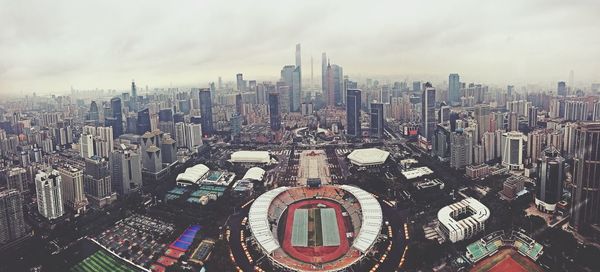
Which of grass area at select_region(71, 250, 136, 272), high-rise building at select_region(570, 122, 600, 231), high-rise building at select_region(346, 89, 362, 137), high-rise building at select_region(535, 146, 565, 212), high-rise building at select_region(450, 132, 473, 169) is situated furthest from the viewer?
high-rise building at select_region(346, 89, 362, 137)

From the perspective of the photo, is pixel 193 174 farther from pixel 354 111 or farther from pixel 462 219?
pixel 354 111

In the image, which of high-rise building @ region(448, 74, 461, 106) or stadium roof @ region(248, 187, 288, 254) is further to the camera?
high-rise building @ region(448, 74, 461, 106)

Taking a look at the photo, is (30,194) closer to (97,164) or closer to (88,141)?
(97,164)

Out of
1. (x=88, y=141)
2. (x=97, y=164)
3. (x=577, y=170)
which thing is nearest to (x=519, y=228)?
(x=577, y=170)

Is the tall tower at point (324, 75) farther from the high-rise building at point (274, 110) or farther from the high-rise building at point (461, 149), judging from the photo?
the high-rise building at point (461, 149)

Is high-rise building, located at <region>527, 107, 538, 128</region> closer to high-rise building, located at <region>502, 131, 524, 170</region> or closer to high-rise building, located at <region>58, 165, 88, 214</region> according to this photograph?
high-rise building, located at <region>502, 131, 524, 170</region>

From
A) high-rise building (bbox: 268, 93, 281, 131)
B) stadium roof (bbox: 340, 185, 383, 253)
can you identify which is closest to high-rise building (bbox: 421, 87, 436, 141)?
high-rise building (bbox: 268, 93, 281, 131)
